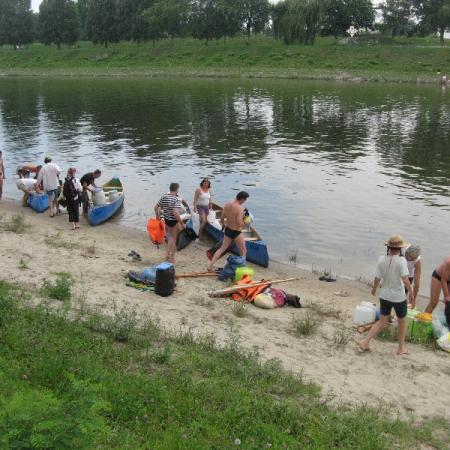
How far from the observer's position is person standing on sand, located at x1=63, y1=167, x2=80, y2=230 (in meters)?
17.3

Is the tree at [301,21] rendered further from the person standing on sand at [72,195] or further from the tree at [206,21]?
the person standing on sand at [72,195]

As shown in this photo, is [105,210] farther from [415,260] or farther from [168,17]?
[168,17]

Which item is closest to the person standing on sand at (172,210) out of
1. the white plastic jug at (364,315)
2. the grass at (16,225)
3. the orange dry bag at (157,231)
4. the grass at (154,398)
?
the orange dry bag at (157,231)

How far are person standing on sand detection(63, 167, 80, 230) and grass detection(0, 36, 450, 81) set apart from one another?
2419 inches

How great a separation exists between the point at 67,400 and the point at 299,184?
1999 centimetres

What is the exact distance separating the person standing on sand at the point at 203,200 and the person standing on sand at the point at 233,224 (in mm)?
2601

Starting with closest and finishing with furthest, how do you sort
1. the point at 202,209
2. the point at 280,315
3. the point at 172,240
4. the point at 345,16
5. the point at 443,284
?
the point at 443,284
the point at 280,315
the point at 172,240
the point at 202,209
the point at 345,16

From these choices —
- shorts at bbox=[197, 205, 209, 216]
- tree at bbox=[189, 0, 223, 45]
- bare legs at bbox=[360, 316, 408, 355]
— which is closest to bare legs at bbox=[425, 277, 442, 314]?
bare legs at bbox=[360, 316, 408, 355]

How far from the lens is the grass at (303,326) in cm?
1027

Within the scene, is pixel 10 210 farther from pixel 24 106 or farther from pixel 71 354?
pixel 24 106

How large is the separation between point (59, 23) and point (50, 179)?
348 ft

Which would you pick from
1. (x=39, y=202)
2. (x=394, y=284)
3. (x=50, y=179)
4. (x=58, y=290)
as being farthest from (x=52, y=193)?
(x=394, y=284)

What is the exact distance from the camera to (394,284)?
31.0 feet

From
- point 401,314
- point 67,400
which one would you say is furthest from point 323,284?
point 67,400
